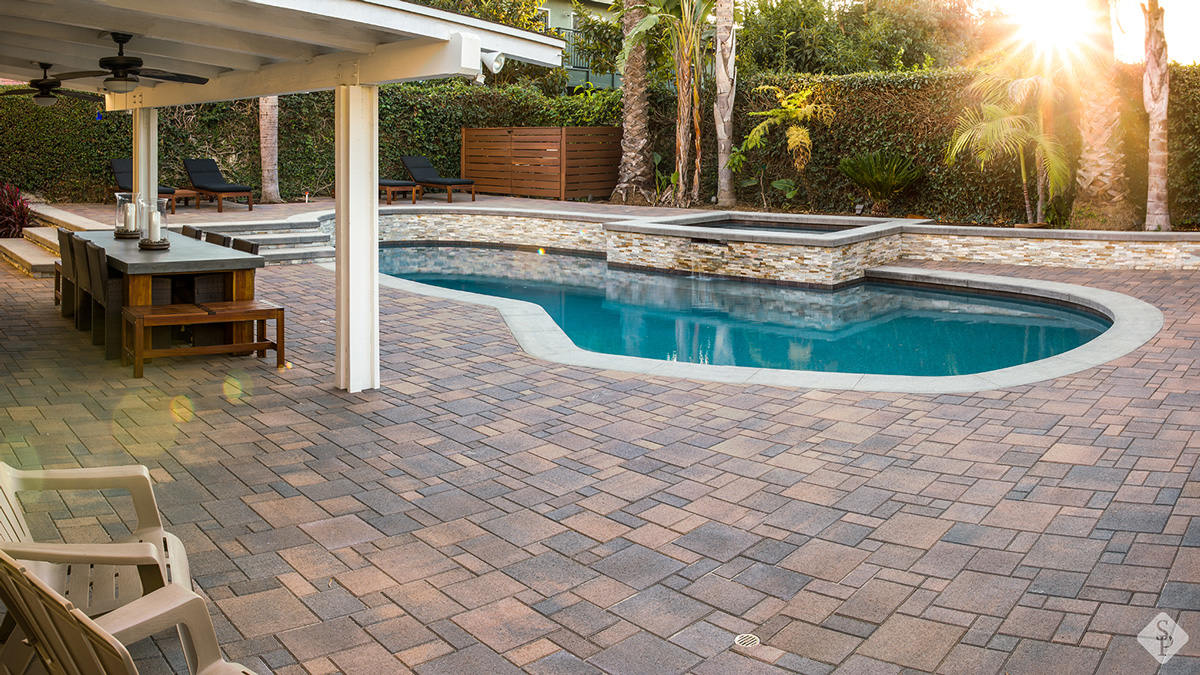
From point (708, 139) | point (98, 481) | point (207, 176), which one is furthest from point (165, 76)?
point (708, 139)

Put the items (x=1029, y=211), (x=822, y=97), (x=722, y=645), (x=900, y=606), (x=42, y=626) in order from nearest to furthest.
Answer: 1. (x=42, y=626)
2. (x=722, y=645)
3. (x=900, y=606)
4. (x=1029, y=211)
5. (x=822, y=97)

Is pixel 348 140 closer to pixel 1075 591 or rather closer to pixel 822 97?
Answer: pixel 1075 591

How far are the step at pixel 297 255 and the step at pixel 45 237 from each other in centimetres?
248

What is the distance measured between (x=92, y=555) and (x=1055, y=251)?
13.3 metres

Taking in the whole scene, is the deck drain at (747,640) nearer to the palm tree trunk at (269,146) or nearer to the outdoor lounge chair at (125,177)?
the outdoor lounge chair at (125,177)

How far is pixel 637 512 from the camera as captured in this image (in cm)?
448

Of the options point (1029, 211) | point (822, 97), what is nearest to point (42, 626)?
point (1029, 211)

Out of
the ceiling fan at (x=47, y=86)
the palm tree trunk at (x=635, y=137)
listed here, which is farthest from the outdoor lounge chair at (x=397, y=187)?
the ceiling fan at (x=47, y=86)

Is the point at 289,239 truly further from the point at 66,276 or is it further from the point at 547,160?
the point at 547,160

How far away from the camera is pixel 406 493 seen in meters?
4.67

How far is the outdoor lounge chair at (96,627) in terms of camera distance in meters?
2.07

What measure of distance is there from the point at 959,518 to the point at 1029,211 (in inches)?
462

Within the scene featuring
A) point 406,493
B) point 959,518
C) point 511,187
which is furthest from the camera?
point 511,187

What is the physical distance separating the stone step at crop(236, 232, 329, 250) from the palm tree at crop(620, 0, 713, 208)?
24.8ft
